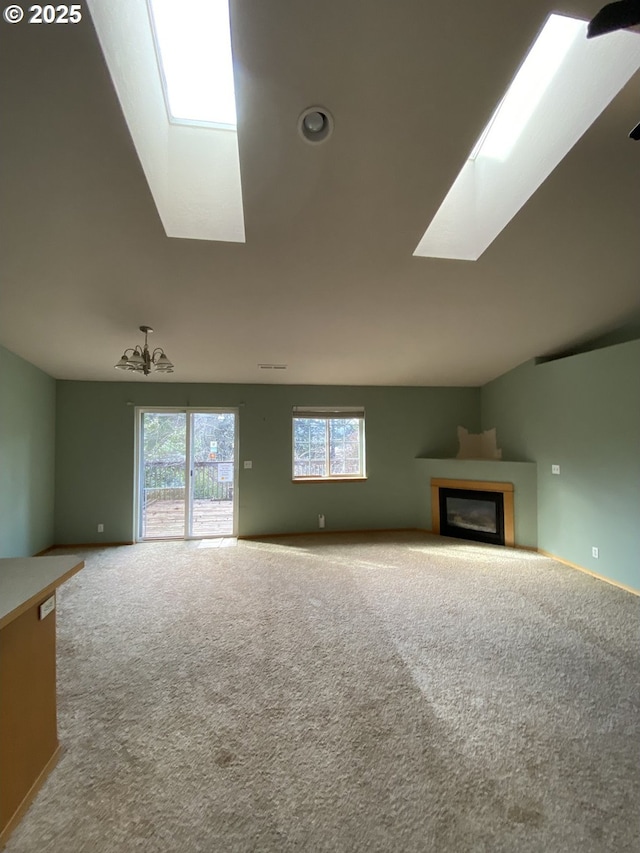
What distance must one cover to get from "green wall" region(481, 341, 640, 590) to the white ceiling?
1.68 feet

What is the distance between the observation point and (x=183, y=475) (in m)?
4.91

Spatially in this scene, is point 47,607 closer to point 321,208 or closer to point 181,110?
point 321,208

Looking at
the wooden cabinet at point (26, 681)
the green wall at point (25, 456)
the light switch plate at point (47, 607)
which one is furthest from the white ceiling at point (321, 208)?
the light switch plate at point (47, 607)

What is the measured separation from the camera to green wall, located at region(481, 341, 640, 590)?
319 cm

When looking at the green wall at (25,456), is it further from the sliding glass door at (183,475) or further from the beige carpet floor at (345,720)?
the beige carpet floor at (345,720)

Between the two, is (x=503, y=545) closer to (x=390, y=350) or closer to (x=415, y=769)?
(x=390, y=350)

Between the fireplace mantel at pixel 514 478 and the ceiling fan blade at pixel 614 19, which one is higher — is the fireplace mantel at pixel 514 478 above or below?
below

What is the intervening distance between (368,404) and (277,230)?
339 centimetres

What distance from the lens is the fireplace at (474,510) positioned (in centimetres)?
453

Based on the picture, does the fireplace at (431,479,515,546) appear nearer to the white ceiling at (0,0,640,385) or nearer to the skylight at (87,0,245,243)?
the white ceiling at (0,0,640,385)

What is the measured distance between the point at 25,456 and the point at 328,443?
3869mm

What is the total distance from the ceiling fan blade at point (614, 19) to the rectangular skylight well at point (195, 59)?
4.89ft

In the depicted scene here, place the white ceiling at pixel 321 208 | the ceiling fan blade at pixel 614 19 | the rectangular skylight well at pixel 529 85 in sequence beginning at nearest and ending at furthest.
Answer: the ceiling fan blade at pixel 614 19
the white ceiling at pixel 321 208
the rectangular skylight well at pixel 529 85

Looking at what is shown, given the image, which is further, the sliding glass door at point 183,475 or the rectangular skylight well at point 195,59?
the sliding glass door at point 183,475
